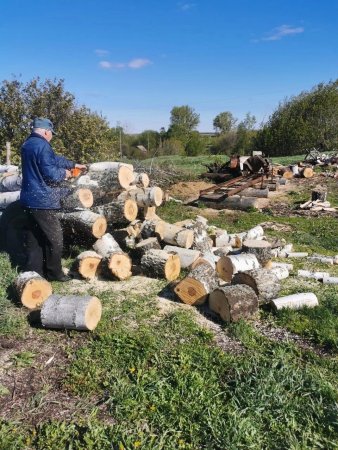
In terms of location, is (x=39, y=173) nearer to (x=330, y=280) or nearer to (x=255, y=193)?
(x=330, y=280)

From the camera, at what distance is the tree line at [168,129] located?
55.2ft

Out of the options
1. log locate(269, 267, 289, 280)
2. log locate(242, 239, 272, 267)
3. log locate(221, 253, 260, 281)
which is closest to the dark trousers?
log locate(221, 253, 260, 281)

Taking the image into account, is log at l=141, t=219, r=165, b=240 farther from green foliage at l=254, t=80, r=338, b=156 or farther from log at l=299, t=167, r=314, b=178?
green foliage at l=254, t=80, r=338, b=156

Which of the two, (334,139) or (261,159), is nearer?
(261,159)

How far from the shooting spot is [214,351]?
3865 millimetres

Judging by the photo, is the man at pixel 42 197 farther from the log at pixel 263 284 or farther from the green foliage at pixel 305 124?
the green foliage at pixel 305 124

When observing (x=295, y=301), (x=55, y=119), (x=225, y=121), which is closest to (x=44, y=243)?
(x=295, y=301)

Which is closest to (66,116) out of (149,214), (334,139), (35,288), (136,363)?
(149,214)

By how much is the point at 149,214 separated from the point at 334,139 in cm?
3068

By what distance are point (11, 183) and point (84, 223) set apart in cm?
214

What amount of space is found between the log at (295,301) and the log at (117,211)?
9.59ft

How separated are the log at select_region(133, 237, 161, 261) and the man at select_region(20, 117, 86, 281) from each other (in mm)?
1226

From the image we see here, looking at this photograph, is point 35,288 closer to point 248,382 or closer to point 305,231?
point 248,382

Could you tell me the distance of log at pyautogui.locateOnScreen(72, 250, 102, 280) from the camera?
559cm
